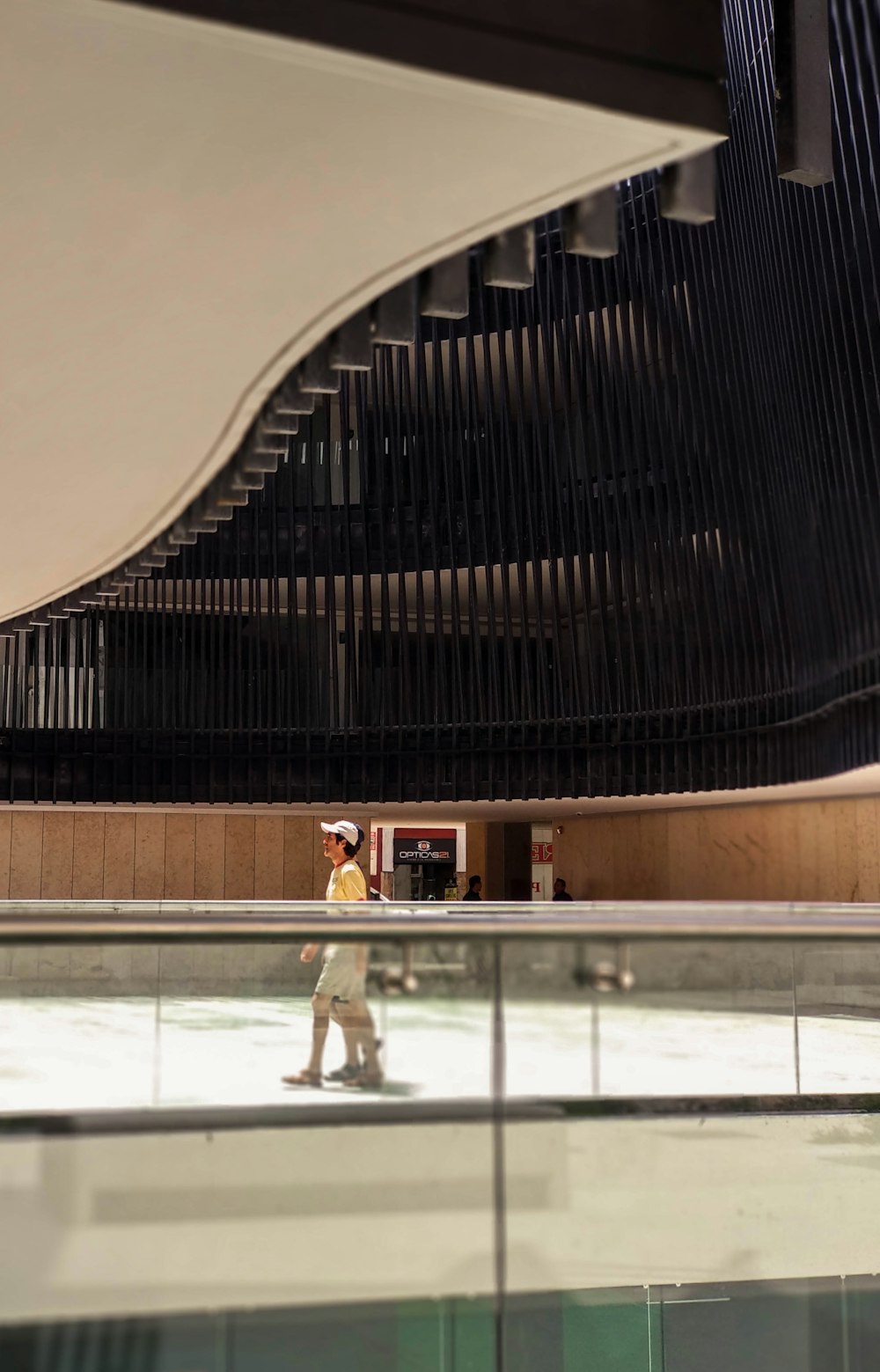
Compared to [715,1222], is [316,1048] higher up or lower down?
higher up

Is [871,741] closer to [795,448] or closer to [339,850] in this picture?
[795,448]

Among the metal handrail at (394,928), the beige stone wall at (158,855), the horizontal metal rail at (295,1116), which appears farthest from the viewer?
the beige stone wall at (158,855)

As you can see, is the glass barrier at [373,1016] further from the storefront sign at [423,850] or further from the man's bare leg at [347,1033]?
the storefront sign at [423,850]

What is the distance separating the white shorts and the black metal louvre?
11698mm

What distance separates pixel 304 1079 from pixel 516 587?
1952 centimetres

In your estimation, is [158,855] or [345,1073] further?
[158,855]

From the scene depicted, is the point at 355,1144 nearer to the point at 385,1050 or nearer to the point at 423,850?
the point at 385,1050

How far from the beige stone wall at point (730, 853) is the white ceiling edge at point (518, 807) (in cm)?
24

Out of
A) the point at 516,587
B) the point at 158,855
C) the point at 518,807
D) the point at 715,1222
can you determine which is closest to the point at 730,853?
the point at 518,807

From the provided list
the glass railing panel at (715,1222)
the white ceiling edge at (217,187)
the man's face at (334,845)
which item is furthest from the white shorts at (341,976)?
the man's face at (334,845)

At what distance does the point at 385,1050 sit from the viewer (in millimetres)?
4543

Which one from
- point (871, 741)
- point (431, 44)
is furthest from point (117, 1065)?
point (871, 741)

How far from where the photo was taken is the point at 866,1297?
19.0ft

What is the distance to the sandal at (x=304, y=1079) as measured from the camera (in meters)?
4.70
